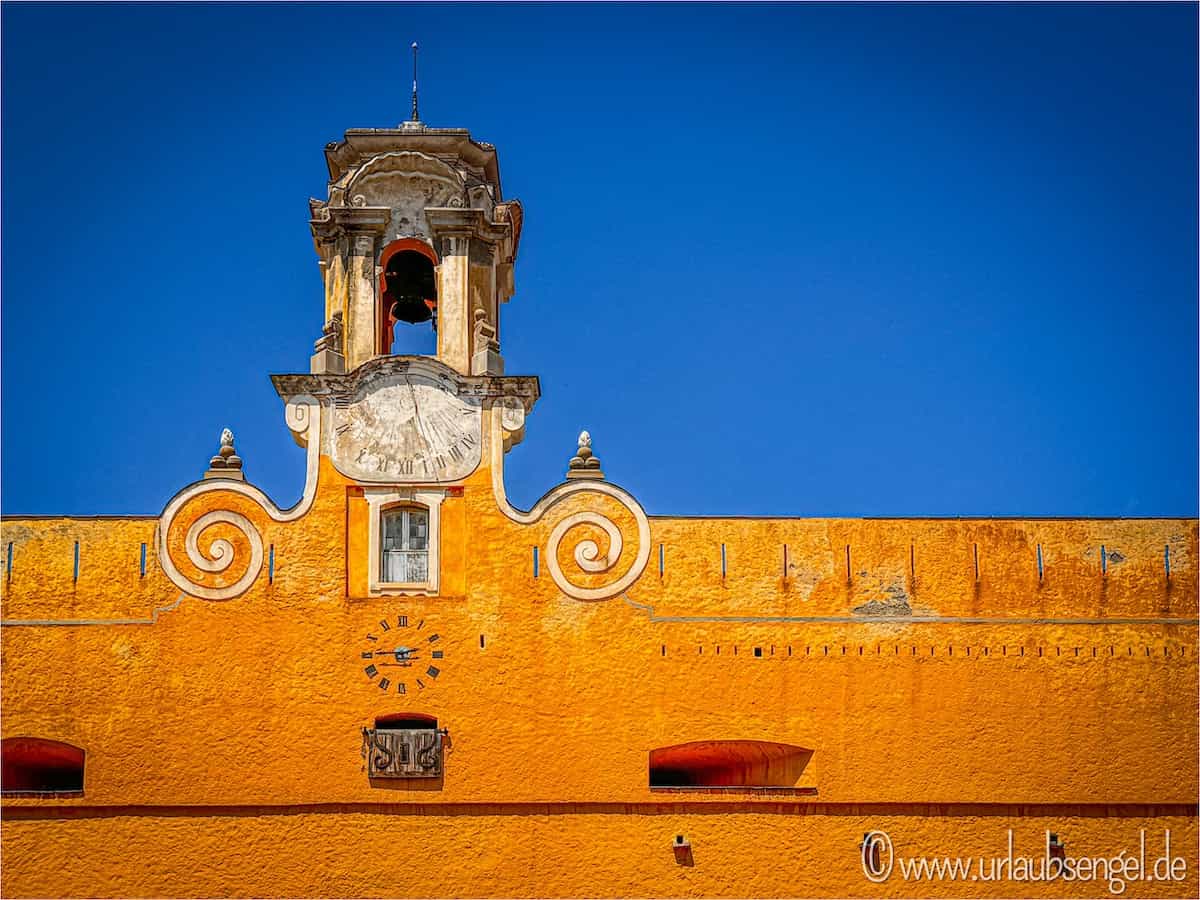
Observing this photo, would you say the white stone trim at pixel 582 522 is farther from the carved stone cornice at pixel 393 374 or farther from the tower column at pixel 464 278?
the tower column at pixel 464 278

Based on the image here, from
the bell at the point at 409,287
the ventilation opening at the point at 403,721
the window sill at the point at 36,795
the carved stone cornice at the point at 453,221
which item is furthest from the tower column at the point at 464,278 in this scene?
the window sill at the point at 36,795

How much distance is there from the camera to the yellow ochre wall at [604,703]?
19438mm

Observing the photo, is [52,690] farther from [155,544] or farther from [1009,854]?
[1009,854]

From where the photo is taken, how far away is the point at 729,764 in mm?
21156

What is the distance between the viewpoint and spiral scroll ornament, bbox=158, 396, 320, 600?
20219 mm

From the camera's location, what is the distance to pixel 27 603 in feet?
65.9

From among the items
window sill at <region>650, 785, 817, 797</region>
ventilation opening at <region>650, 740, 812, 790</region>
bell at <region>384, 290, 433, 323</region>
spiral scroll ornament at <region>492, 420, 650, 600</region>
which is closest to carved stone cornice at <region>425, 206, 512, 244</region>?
bell at <region>384, 290, 433, 323</region>

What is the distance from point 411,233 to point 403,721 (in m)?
6.54

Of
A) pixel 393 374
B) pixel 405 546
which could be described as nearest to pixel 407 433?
pixel 393 374

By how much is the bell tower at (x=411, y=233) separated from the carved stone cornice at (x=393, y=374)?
0.36 metres

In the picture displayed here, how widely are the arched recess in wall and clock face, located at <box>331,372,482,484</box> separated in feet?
4.48

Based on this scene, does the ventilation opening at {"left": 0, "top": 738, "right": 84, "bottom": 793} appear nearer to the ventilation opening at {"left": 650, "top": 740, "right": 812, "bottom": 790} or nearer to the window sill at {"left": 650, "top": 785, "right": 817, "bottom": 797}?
the window sill at {"left": 650, "top": 785, "right": 817, "bottom": 797}

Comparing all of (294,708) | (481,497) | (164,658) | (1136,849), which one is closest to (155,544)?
(164,658)

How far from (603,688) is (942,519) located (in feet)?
15.7
